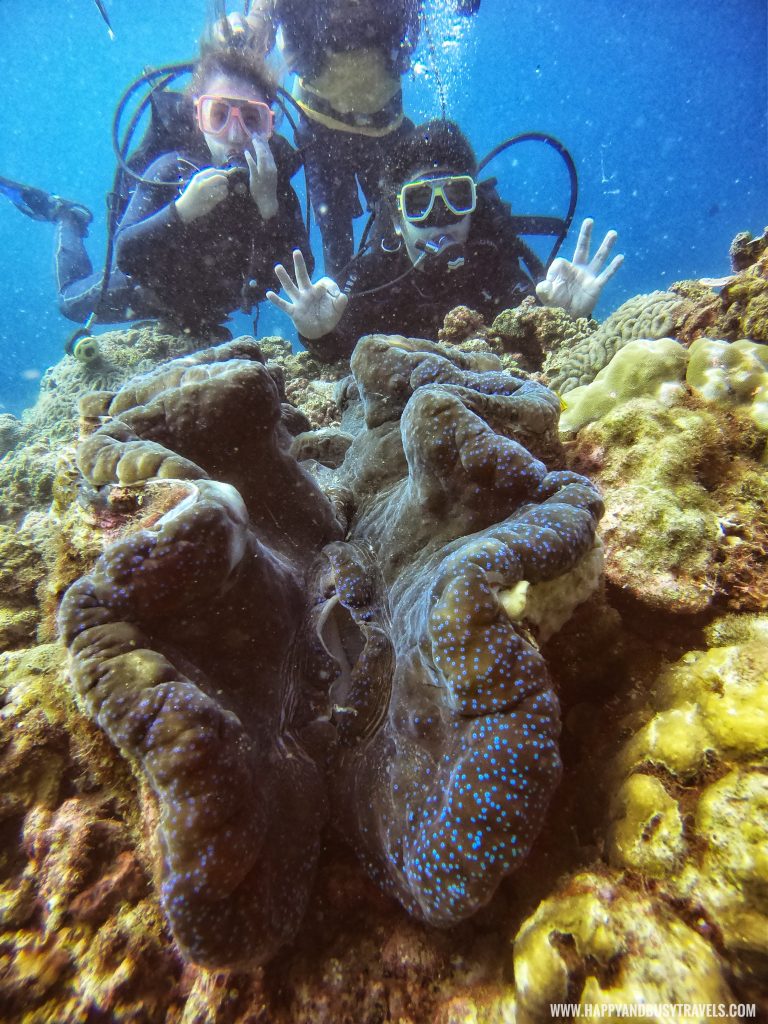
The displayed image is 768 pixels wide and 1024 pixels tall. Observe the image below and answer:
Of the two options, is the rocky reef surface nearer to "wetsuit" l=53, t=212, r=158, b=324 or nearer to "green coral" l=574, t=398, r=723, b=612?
"green coral" l=574, t=398, r=723, b=612

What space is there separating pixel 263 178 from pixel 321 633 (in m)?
7.01

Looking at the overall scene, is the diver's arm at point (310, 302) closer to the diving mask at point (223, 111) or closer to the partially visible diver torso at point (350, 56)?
the diving mask at point (223, 111)

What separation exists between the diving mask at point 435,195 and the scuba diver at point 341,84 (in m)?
2.78

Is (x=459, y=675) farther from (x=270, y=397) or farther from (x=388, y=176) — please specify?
(x=388, y=176)

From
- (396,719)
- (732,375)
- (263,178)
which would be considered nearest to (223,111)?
(263,178)

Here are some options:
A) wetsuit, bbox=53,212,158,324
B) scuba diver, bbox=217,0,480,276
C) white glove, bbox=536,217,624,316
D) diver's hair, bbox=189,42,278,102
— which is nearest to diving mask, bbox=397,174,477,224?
white glove, bbox=536,217,624,316

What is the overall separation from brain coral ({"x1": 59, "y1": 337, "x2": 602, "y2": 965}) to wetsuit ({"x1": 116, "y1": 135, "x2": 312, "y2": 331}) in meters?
5.76

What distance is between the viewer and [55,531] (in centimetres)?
217

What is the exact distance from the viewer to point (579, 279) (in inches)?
221

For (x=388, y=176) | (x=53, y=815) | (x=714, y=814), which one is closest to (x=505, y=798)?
(x=714, y=814)

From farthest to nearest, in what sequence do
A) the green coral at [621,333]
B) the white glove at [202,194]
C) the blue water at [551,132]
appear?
the blue water at [551,132] < the white glove at [202,194] < the green coral at [621,333]

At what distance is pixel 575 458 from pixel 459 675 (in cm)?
176

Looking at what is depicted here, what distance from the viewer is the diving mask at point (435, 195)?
Answer: 6.59 metres

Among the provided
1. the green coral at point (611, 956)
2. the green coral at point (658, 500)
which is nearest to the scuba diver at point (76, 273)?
the green coral at point (658, 500)
